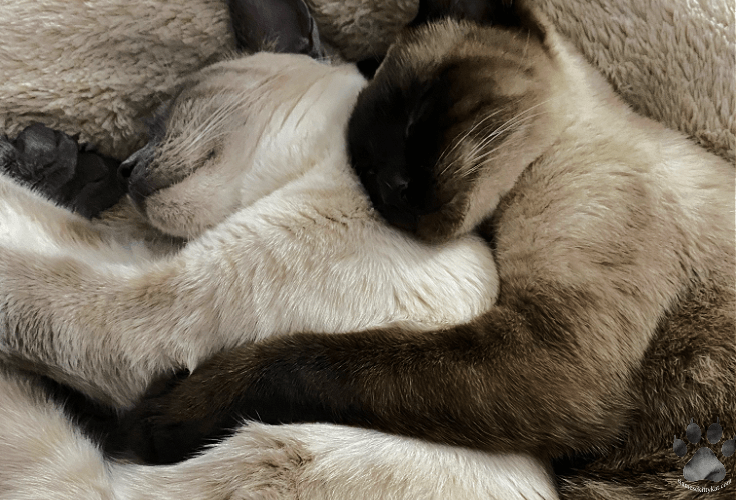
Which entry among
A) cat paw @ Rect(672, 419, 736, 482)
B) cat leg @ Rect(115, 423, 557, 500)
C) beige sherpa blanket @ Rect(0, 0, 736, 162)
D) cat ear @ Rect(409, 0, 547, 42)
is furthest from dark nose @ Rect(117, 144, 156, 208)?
cat paw @ Rect(672, 419, 736, 482)

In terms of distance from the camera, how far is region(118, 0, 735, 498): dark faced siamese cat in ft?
2.59

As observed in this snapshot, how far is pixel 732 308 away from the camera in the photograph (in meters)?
0.82

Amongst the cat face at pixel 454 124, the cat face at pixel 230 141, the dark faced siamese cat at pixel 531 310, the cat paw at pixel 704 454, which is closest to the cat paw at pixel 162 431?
the dark faced siamese cat at pixel 531 310

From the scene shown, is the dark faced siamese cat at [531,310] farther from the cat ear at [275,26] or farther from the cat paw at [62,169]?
the cat paw at [62,169]

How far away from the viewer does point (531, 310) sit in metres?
0.82

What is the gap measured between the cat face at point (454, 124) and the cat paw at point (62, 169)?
44 cm

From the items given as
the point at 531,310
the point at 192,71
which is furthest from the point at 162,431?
the point at 192,71

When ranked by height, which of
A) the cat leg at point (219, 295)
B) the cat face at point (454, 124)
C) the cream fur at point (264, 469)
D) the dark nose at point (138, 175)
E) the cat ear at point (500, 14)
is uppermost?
the cat ear at point (500, 14)

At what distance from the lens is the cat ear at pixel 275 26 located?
3.50ft

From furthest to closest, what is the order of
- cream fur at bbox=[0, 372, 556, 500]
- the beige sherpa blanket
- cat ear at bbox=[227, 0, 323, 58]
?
cat ear at bbox=[227, 0, 323, 58], the beige sherpa blanket, cream fur at bbox=[0, 372, 556, 500]

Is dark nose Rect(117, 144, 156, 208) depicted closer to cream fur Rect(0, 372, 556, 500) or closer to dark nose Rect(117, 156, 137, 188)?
dark nose Rect(117, 156, 137, 188)

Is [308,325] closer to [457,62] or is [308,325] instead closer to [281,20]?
[457,62]

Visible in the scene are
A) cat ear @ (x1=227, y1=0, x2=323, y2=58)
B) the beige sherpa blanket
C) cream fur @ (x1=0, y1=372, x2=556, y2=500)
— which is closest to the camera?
cream fur @ (x1=0, y1=372, x2=556, y2=500)

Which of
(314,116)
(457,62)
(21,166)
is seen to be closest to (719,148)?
(457,62)
